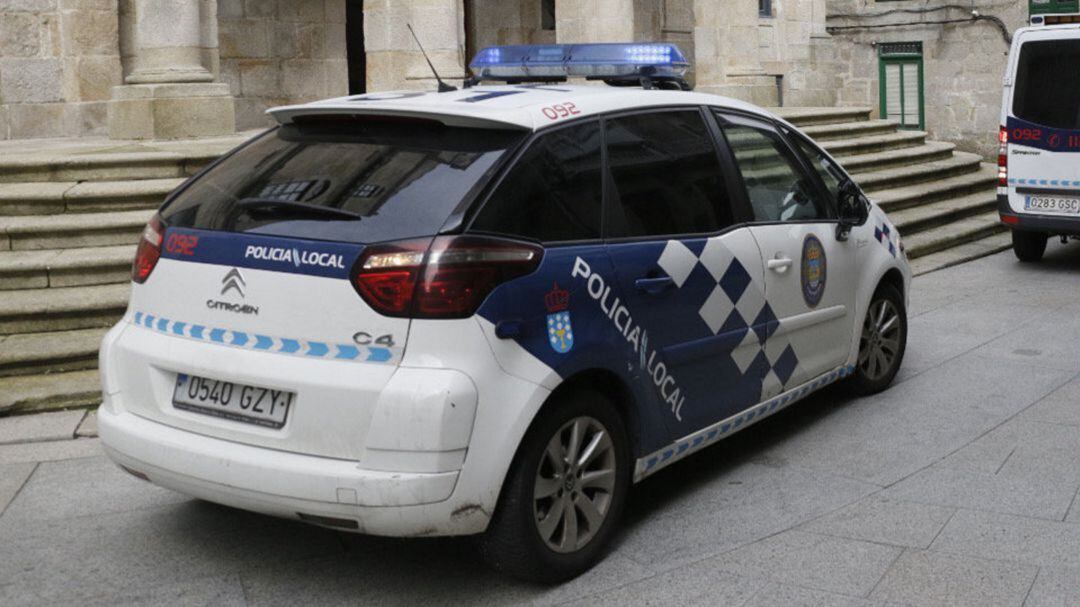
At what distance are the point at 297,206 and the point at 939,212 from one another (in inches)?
416

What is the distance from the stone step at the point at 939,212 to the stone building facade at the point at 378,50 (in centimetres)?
303

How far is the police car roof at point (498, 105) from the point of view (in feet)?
14.9

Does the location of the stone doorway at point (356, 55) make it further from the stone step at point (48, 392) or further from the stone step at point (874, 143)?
the stone step at point (48, 392)

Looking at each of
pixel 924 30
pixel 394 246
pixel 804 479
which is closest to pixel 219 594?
pixel 394 246

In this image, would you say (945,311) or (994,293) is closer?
(945,311)

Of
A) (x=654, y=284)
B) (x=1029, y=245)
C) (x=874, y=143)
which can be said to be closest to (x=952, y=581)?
(x=654, y=284)

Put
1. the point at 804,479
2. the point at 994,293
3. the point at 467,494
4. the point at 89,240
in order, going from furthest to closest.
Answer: the point at 994,293 → the point at 89,240 → the point at 804,479 → the point at 467,494

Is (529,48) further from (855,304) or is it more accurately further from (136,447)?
(136,447)

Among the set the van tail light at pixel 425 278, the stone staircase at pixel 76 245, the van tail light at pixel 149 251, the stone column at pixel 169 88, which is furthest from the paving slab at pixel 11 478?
the stone column at pixel 169 88

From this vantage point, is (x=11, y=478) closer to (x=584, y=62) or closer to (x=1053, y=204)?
(x=584, y=62)

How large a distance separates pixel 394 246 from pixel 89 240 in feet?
17.5

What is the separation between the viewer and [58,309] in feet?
26.1

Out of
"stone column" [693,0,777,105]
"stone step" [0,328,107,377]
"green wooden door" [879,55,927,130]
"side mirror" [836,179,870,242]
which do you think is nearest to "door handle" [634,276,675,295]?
"side mirror" [836,179,870,242]

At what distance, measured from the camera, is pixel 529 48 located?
21.3 ft
